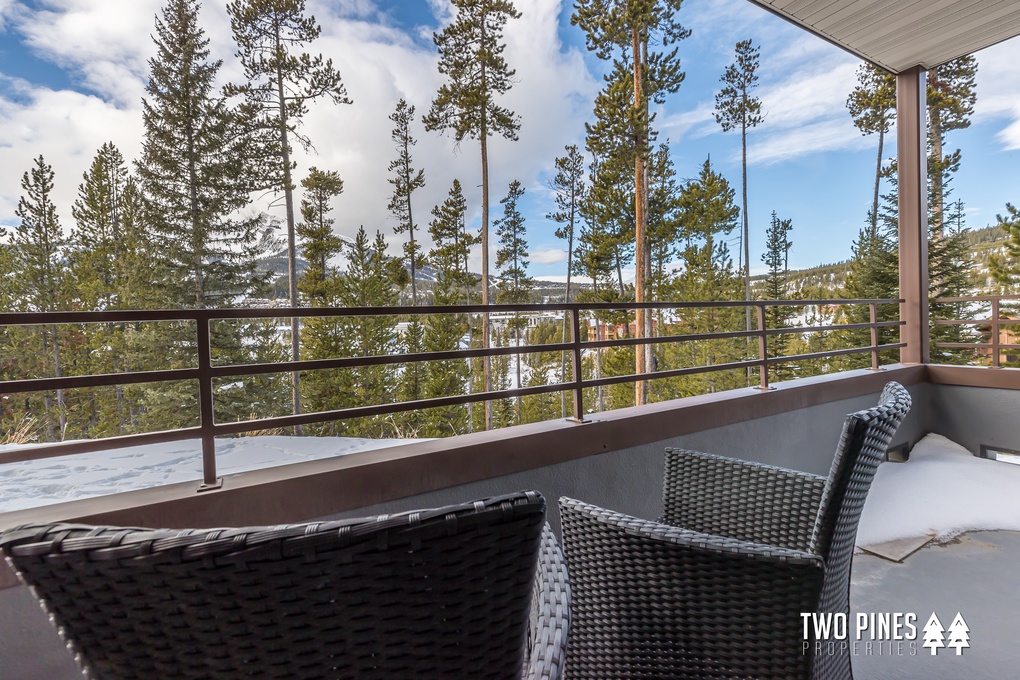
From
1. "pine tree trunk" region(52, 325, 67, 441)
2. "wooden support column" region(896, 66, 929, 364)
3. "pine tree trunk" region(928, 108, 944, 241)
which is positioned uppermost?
"pine tree trunk" region(928, 108, 944, 241)

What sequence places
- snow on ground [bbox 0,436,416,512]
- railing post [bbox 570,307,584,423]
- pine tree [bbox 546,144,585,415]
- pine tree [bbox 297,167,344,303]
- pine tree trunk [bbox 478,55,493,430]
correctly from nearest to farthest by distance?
1. railing post [bbox 570,307,584,423]
2. snow on ground [bbox 0,436,416,512]
3. pine tree trunk [bbox 478,55,493,430]
4. pine tree [bbox 297,167,344,303]
5. pine tree [bbox 546,144,585,415]

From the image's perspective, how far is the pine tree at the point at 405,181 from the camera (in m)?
14.2

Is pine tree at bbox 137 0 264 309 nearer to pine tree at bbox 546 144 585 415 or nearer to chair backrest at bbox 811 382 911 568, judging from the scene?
pine tree at bbox 546 144 585 415

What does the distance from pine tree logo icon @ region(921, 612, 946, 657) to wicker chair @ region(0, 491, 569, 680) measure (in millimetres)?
1969

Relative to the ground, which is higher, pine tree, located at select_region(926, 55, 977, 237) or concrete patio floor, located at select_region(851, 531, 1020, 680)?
pine tree, located at select_region(926, 55, 977, 237)

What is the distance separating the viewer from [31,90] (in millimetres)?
14039

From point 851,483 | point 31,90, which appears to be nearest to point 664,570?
point 851,483

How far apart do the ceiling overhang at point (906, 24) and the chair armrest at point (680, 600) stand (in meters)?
3.14

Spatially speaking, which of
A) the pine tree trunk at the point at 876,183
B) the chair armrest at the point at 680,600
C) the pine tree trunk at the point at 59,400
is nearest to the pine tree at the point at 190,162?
the pine tree trunk at the point at 59,400

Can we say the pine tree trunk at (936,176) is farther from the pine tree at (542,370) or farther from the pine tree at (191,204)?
the pine tree at (191,204)

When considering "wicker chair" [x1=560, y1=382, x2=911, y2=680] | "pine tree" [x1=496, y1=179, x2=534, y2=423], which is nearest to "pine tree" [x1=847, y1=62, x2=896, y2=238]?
"pine tree" [x1=496, y1=179, x2=534, y2=423]

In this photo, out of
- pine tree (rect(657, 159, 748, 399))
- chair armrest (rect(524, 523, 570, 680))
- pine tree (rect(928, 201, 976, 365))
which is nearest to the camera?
chair armrest (rect(524, 523, 570, 680))

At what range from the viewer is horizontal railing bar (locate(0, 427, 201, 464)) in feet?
3.88

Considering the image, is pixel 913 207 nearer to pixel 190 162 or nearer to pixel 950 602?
pixel 950 602
